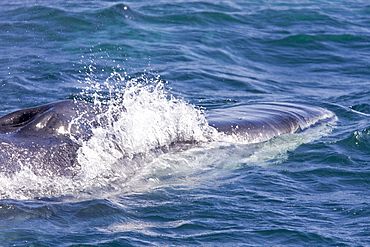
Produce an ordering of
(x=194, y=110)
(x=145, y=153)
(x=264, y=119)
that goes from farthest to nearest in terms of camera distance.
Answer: (x=264, y=119) → (x=194, y=110) → (x=145, y=153)

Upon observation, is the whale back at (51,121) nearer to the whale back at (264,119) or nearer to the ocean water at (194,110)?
the ocean water at (194,110)

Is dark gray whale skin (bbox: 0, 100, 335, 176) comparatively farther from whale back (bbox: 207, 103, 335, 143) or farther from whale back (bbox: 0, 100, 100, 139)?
whale back (bbox: 207, 103, 335, 143)

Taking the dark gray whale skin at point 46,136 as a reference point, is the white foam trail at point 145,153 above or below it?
below

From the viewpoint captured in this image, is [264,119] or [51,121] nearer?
[51,121]

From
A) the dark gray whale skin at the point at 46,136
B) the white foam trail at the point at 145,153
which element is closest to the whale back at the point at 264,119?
the white foam trail at the point at 145,153

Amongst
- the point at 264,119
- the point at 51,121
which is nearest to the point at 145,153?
the point at 51,121

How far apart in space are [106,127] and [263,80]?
7.30 metres

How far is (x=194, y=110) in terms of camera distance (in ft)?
27.0

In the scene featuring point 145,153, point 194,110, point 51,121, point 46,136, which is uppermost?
point 51,121

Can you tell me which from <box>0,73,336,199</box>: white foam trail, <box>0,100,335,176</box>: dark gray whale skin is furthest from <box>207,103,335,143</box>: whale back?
<box>0,100,335,176</box>: dark gray whale skin

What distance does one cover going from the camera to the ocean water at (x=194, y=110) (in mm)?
5855

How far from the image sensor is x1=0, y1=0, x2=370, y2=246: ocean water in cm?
586

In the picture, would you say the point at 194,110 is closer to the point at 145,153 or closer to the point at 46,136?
the point at 145,153

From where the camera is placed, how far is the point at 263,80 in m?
13.5
